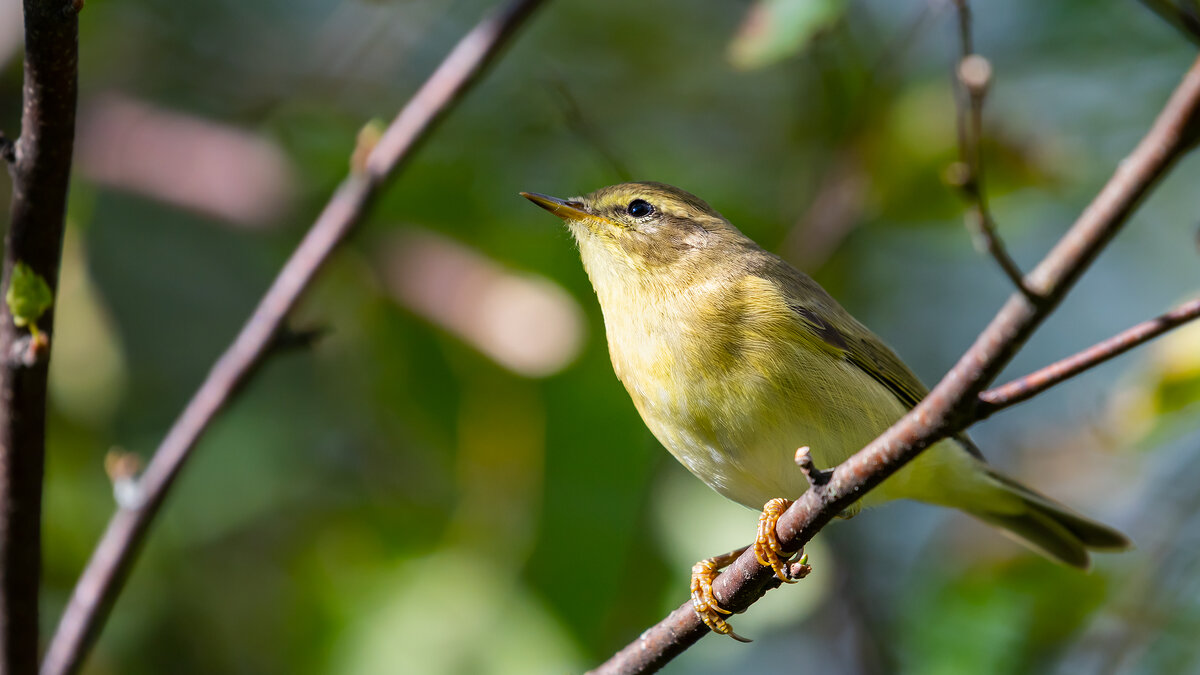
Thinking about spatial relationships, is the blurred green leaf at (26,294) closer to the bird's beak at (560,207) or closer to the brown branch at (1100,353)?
the bird's beak at (560,207)

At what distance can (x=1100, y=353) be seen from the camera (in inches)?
60.5

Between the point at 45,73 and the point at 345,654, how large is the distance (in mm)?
2097

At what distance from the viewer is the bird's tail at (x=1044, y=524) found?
353 centimetres

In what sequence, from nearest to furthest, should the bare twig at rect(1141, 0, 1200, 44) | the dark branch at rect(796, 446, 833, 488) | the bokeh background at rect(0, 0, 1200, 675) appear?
1. the bare twig at rect(1141, 0, 1200, 44)
2. the dark branch at rect(796, 446, 833, 488)
3. the bokeh background at rect(0, 0, 1200, 675)

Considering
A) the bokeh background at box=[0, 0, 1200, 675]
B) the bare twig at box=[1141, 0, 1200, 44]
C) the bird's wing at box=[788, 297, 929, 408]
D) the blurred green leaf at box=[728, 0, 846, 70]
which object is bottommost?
the bokeh background at box=[0, 0, 1200, 675]

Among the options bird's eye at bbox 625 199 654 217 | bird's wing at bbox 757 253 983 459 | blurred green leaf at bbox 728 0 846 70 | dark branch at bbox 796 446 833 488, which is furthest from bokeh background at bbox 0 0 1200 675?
dark branch at bbox 796 446 833 488

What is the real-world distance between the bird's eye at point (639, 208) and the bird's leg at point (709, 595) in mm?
1214

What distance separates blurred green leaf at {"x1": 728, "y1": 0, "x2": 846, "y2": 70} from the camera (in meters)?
2.63

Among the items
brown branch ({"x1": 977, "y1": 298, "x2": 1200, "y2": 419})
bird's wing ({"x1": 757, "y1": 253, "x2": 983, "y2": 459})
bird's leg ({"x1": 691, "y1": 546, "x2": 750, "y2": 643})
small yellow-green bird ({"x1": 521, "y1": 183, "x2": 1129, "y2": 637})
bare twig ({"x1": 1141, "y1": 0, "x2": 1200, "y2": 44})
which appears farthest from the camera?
bird's wing ({"x1": 757, "y1": 253, "x2": 983, "y2": 459})

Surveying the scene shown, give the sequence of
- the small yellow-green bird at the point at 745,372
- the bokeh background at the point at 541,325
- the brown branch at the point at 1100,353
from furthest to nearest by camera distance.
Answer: the bokeh background at the point at 541,325 → the small yellow-green bird at the point at 745,372 → the brown branch at the point at 1100,353

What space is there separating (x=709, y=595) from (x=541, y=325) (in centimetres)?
125

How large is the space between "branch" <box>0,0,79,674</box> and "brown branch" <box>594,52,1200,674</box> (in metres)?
1.29

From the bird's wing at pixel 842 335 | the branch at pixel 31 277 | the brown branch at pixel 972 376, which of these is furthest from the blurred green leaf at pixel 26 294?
the bird's wing at pixel 842 335

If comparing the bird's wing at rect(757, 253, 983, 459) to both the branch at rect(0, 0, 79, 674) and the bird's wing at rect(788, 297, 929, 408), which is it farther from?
the branch at rect(0, 0, 79, 674)
